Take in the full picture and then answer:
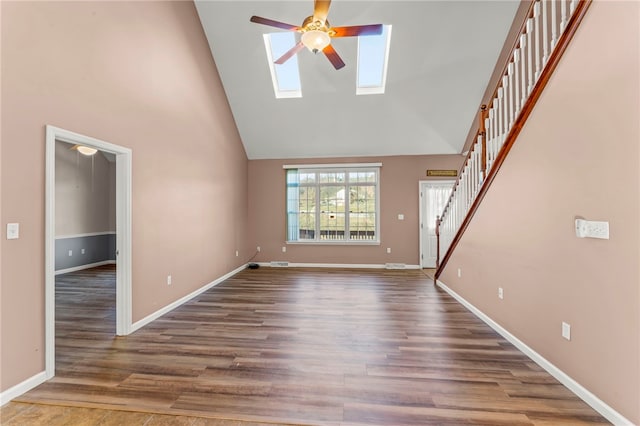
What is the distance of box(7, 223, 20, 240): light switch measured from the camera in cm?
199

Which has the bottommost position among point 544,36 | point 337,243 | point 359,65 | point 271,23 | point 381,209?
point 337,243

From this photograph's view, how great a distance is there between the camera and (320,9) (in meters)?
2.87

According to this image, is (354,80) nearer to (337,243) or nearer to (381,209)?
(381,209)

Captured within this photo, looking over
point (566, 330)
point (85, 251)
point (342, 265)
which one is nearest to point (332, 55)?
point (566, 330)

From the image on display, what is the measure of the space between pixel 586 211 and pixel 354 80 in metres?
4.29

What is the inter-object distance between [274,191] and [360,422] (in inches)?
228

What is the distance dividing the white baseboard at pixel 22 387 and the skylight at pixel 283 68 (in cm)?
513

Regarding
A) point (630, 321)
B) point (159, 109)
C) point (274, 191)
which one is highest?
point (159, 109)

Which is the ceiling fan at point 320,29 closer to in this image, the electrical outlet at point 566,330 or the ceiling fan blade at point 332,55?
the ceiling fan blade at point 332,55

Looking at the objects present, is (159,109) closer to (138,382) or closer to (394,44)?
(138,382)

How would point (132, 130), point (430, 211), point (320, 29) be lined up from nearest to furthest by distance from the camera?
point (320, 29), point (132, 130), point (430, 211)

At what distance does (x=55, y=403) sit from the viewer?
6.45ft

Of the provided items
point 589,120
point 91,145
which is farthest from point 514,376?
point 91,145

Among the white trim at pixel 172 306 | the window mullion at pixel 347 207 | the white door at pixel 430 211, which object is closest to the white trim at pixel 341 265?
the white door at pixel 430 211
